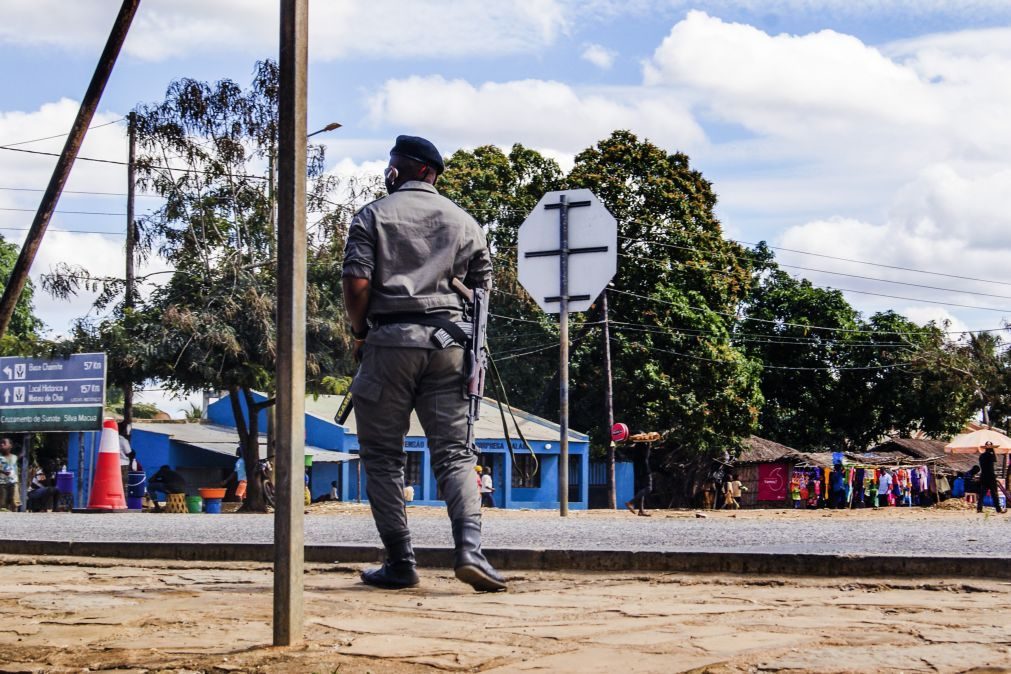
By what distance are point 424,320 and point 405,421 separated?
0.42 m

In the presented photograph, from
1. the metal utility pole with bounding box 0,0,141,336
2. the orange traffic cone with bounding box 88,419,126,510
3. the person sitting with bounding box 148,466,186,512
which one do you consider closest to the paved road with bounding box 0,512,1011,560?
the metal utility pole with bounding box 0,0,141,336

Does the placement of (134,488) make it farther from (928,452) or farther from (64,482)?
(928,452)

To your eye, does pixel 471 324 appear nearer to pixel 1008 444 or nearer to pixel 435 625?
pixel 435 625

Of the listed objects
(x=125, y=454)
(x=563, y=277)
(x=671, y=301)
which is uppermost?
(x=671, y=301)

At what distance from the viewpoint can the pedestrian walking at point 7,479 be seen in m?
23.6

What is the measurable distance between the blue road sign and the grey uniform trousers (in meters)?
21.3

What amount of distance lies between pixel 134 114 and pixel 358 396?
80.3 ft

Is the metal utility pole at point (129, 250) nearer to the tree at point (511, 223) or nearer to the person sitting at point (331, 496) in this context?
the person sitting at point (331, 496)

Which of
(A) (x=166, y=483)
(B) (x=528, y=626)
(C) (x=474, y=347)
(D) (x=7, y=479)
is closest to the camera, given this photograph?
(B) (x=528, y=626)

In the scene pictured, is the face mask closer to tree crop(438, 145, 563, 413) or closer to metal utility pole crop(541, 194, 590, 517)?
metal utility pole crop(541, 194, 590, 517)

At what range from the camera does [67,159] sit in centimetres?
567

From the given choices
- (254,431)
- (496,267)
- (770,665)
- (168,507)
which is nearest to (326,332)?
(254,431)

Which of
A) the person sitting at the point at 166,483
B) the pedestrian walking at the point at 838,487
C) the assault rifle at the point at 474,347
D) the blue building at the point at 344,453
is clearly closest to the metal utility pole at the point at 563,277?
the assault rifle at the point at 474,347

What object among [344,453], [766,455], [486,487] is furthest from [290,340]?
[766,455]
